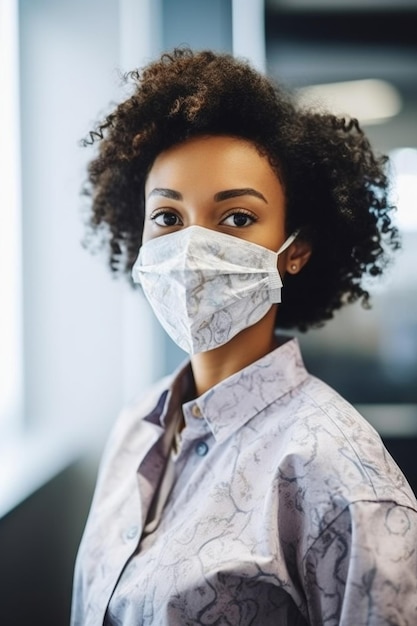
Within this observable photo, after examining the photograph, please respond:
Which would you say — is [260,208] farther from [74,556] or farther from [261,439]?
[74,556]

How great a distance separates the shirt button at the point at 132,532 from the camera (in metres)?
0.86

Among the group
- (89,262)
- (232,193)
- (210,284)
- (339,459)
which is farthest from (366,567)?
(89,262)

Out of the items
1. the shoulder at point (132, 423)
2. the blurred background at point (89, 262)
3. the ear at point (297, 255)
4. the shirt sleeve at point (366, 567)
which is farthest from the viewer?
the blurred background at point (89, 262)

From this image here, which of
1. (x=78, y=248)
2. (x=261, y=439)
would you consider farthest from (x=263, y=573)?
(x=78, y=248)

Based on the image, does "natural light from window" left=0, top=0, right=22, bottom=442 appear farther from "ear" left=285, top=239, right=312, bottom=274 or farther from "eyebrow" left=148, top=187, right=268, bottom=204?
"ear" left=285, top=239, right=312, bottom=274

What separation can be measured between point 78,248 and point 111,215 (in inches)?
19.7

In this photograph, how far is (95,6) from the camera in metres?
1.50

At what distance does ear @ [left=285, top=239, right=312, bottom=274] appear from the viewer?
3.00ft

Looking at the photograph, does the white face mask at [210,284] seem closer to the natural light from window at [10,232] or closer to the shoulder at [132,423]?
the shoulder at [132,423]

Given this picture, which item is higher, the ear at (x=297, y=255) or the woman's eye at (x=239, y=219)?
the woman's eye at (x=239, y=219)

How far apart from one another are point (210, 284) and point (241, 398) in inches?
7.4

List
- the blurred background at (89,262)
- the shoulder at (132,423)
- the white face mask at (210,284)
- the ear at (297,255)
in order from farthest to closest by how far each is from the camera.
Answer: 1. the blurred background at (89,262)
2. the shoulder at (132,423)
3. the ear at (297,255)
4. the white face mask at (210,284)

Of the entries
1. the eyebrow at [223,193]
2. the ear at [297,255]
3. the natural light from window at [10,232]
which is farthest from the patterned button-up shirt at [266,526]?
the natural light from window at [10,232]

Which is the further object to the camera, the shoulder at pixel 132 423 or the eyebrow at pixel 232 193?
the shoulder at pixel 132 423
